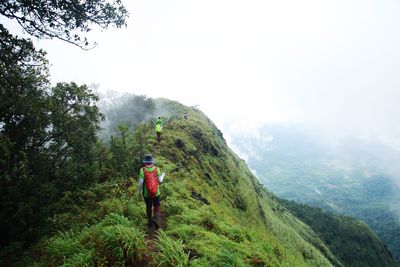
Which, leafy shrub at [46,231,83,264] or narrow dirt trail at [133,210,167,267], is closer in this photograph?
narrow dirt trail at [133,210,167,267]

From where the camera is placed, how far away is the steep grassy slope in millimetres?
123625

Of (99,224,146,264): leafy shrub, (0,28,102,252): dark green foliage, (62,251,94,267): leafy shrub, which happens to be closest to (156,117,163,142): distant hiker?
(0,28,102,252): dark green foliage

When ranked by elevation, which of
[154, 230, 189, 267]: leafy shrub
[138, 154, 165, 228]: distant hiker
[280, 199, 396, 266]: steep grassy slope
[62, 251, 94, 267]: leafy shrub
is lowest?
[62, 251, 94, 267]: leafy shrub

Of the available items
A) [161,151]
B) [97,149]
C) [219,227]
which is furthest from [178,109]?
[219,227]

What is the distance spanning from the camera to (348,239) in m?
136

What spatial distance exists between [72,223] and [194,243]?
5105mm

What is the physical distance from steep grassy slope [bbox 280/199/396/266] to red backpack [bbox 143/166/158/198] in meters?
126

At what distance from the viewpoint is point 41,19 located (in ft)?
38.2

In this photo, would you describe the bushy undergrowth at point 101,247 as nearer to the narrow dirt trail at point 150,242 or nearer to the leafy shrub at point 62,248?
the leafy shrub at point 62,248

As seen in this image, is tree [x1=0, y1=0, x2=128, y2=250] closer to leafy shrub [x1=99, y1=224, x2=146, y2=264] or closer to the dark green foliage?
the dark green foliage

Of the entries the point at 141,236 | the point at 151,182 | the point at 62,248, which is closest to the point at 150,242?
the point at 141,236

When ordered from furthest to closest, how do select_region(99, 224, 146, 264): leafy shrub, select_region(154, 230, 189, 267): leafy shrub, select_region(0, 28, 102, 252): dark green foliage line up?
1. select_region(0, 28, 102, 252): dark green foliage
2. select_region(99, 224, 146, 264): leafy shrub
3. select_region(154, 230, 189, 267): leafy shrub

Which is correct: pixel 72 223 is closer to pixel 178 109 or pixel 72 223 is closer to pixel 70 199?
pixel 70 199

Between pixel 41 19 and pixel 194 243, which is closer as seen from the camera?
pixel 194 243
